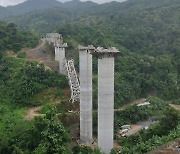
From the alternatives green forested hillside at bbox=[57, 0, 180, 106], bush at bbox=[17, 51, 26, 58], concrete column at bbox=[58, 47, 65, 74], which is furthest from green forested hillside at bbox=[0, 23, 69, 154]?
green forested hillside at bbox=[57, 0, 180, 106]

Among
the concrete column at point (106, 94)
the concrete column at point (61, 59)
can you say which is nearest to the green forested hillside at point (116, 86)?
the concrete column at point (106, 94)

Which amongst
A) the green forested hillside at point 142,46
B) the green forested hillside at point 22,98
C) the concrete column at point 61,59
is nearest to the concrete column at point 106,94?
the green forested hillside at point 22,98

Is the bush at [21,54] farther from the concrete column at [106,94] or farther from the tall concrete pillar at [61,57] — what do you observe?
the concrete column at [106,94]

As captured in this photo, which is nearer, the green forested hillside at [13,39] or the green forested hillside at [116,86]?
the green forested hillside at [116,86]

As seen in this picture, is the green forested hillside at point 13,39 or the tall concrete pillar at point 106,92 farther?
the green forested hillside at point 13,39

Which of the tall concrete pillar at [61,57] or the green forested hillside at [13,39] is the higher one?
the green forested hillside at [13,39]

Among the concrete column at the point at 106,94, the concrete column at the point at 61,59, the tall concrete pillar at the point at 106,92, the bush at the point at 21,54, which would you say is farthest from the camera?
the bush at the point at 21,54

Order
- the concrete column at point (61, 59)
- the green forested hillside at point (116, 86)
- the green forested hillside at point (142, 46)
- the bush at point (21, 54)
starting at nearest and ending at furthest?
the green forested hillside at point (116, 86) < the concrete column at point (61, 59) < the bush at point (21, 54) < the green forested hillside at point (142, 46)

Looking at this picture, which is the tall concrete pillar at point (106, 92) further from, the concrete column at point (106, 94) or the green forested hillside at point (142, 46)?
the green forested hillside at point (142, 46)

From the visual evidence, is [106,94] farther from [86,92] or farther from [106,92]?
[86,92]

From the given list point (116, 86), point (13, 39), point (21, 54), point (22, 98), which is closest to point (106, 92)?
point (22, 98)
